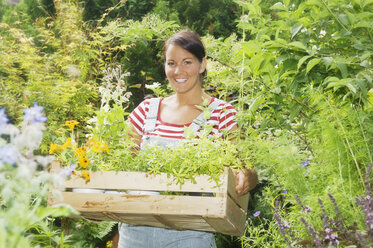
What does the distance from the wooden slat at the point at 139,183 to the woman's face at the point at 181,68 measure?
0.75m

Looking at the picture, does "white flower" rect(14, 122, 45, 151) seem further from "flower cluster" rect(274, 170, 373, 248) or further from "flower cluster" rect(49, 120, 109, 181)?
"flower cluster" rect(49, 120, 109, 181)

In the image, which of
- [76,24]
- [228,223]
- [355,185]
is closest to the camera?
[355,185]

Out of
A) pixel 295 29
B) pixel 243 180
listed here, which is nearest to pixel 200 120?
pixel 243 180

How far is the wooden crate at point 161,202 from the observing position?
1.60 metres

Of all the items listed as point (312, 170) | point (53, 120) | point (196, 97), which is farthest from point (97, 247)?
point (312, 170)

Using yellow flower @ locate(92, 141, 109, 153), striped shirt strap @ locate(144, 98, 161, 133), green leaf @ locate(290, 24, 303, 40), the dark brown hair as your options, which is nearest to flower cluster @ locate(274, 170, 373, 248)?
green leaf @ locate(290, 24, 303, 40)

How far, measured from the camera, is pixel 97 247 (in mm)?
3730

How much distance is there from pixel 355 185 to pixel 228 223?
0.47 meters

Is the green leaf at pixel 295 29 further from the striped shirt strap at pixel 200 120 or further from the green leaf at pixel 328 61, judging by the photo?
the striped shirt strap at pixel 200 120

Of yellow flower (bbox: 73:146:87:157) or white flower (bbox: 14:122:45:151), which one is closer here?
white flower (bbox: 14:122:45:151)

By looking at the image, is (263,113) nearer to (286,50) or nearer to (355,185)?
(286,50)

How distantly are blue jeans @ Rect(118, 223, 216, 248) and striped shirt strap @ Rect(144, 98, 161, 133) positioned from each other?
0.51 metres

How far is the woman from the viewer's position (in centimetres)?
207

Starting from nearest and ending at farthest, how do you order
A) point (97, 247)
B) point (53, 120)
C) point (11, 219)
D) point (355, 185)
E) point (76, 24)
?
point (11, 219)
point (355, 185)
point (97, 247)
point (53, 120)
point (76, 24)
